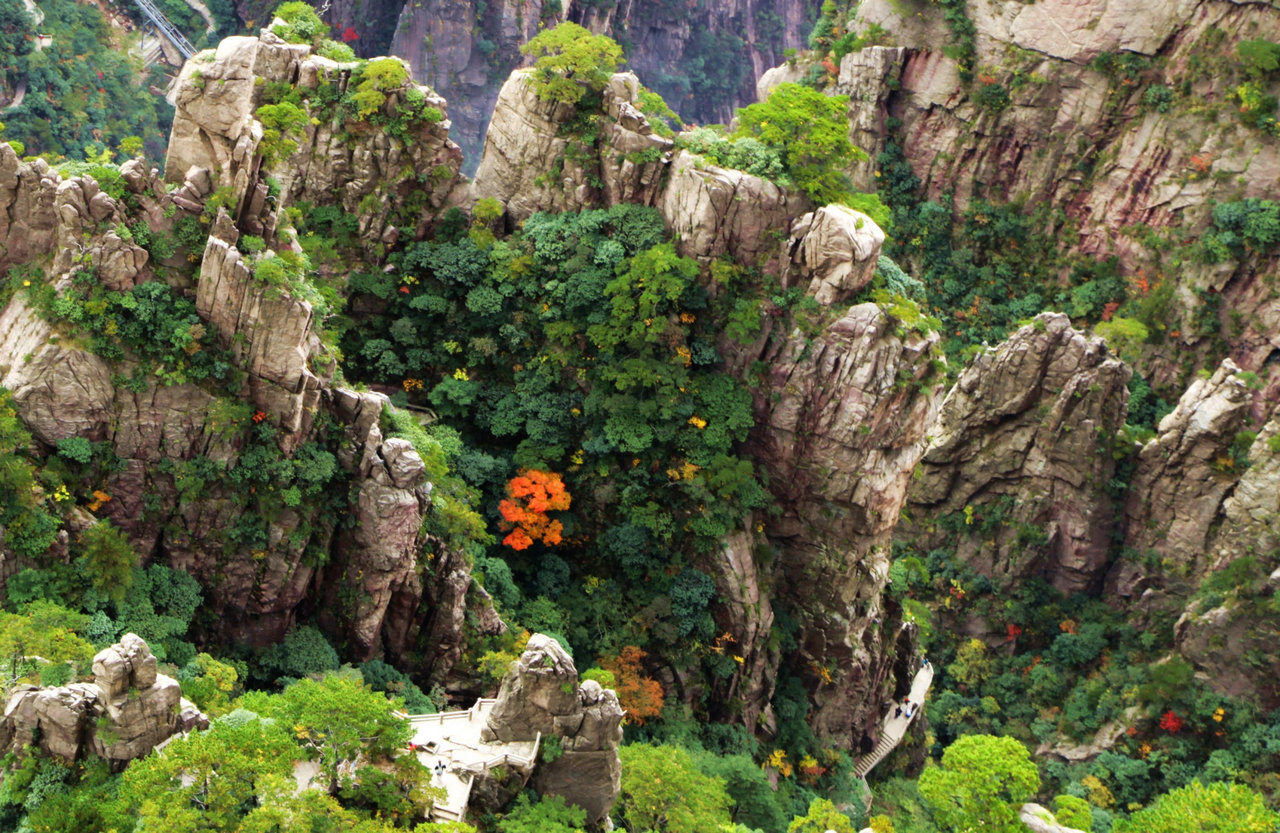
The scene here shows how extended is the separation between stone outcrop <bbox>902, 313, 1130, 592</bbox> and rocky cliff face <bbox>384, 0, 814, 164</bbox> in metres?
61.2

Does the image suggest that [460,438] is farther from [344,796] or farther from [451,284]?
[344,796]

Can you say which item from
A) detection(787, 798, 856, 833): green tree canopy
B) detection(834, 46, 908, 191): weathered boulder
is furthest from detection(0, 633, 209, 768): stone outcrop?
detection(834, 46, 908, 191): weathered boulder

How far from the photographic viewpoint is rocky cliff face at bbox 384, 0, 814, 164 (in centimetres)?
10100

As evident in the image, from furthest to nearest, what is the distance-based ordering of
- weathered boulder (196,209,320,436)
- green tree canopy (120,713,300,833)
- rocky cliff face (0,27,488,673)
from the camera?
weathered boulder (196,209,320,436) < rocky cliff face (0,27,488,673) < green tree canopy (120,713,300,833)

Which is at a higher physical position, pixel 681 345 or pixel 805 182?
pixel 805 182

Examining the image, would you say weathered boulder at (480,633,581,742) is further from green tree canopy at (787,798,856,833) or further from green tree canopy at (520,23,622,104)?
green tree canopy at (520,23,622,104)

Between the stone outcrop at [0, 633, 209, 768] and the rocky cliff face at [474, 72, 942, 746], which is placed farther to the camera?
the rocky cliff face at [474, 72, 942, 746]

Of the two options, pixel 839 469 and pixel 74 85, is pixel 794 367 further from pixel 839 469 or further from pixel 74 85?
pixel 74 85

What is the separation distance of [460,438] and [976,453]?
32529 millimetres

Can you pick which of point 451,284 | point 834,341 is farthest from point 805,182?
point 451,284

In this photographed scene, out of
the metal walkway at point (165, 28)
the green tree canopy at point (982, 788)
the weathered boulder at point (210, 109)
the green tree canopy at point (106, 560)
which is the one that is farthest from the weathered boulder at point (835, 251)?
the metal walkway at point (165, 28)

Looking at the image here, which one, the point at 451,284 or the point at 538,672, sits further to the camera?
the point at 451,284

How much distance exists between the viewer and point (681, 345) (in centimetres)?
4366

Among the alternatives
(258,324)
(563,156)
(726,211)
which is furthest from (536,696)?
(563,156)
